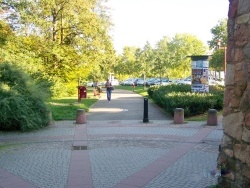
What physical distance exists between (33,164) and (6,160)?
0.91 metres

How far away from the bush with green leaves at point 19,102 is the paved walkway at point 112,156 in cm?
55

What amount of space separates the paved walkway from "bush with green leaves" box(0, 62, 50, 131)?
1.79ft

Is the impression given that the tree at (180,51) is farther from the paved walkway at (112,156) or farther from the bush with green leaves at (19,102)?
the paved walkway at (112,156)

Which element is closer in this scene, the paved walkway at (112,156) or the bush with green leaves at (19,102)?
the paved walkway at (112,156)

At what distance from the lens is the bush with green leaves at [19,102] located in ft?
39.8

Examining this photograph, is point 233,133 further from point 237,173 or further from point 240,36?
point 240,36

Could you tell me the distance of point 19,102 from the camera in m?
12.3

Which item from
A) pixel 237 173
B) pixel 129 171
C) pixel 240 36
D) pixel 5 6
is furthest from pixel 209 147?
pixel 5 6

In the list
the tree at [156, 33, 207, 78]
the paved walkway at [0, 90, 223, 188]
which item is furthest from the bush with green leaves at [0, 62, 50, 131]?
the tree at [156, 33, 207, 78]

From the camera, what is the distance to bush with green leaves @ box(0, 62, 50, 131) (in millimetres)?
12133

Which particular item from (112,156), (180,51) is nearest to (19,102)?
(112,156)

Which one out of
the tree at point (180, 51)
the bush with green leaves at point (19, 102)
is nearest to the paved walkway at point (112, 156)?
the bush with green leaves at point (19, 102)

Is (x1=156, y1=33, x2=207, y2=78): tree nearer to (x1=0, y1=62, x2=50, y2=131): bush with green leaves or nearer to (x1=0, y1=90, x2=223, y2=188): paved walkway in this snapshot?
(x1=0, y1=62, x2=50, y2=131): bush with green leaves

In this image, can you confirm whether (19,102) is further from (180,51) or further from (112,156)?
(180,51)
